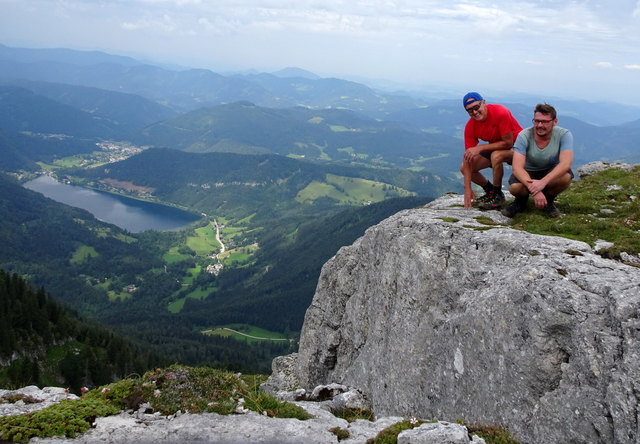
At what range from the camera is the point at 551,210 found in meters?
18.3

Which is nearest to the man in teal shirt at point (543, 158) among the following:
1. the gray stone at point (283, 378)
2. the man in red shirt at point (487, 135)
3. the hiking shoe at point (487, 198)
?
the man in red shirt at point (487, 135)

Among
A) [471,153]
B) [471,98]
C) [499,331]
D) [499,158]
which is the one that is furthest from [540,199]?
[499,331]

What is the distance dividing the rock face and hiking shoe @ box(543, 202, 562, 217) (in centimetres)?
238

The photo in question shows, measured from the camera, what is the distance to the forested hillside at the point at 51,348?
69.9m

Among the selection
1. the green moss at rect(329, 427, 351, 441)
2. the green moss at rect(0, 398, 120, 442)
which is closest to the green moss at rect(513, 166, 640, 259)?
the green moss at rect(329, 427, 351, 441)

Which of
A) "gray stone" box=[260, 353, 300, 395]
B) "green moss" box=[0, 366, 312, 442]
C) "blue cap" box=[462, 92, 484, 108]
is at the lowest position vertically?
"gray stone" box=[260, 353, 300, 395]

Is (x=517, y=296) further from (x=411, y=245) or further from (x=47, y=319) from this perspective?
(x=47, y=319)

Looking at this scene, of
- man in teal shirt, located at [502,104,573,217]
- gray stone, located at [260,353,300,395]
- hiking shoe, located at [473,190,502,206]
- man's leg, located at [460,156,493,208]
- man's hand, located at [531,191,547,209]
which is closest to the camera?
man in teal shirt, located at [502,104,573,217]

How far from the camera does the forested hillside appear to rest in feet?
229

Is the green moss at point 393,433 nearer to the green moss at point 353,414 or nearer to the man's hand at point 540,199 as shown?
the green moss at point 353,414

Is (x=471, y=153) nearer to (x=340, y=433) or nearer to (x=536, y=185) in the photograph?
(x=536, y=185)

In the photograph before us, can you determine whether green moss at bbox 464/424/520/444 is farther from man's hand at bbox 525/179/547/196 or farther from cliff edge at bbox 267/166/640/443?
man's hand at bbox 525/179/547/196

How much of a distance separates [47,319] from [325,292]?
78.4 meters

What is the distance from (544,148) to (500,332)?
8.35 metres
